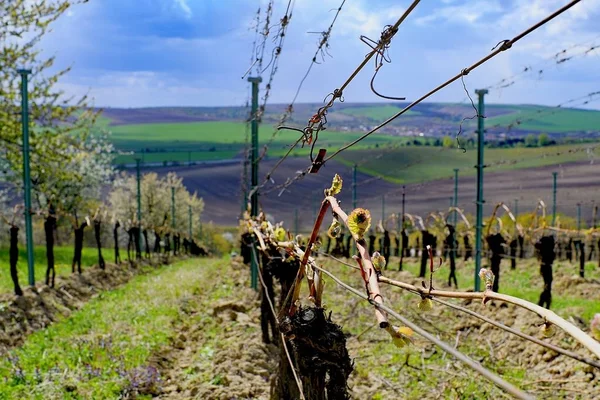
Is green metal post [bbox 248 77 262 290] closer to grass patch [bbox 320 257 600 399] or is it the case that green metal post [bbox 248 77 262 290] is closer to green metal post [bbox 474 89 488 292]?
grass patch [bbox 320 257 600 399]

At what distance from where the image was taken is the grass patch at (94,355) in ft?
18.7

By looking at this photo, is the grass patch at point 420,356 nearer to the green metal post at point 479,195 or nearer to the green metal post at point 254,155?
the green metal post at point 479,195

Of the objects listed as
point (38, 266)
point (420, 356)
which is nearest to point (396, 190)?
point (38, 266)

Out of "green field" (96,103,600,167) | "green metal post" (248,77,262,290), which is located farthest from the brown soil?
"green field" (96,103,600,167)

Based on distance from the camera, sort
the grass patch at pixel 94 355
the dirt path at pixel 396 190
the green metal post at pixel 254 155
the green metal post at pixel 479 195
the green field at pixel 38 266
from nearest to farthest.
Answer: the grass patch at pixel 94 355
the green metal post at pixel 479 195
the green metal post at pixel 254 155
the green field at pixel 38 266
the dirt path at pixel 396 190

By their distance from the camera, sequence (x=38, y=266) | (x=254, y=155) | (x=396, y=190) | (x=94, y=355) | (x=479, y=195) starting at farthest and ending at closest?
(x=38, y=266) < (x=396, y=190) < (x=254, y=155) < (x=479, y=195) < (x=94, y=355)

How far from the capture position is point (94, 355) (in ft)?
21.8

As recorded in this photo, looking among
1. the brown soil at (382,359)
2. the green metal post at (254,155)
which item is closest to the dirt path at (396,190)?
the green metal post at (254,155)

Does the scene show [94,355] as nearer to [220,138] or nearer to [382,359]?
[382,359]

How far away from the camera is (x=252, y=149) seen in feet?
34.4

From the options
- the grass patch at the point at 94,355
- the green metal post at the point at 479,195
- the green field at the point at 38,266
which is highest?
the green metal post at the point at 479,195

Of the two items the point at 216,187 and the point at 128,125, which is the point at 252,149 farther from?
the point at 128,125

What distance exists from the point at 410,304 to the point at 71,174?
1566cm

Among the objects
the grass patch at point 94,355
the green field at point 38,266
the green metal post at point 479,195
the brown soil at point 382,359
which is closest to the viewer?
the brown soil at point 382,359
